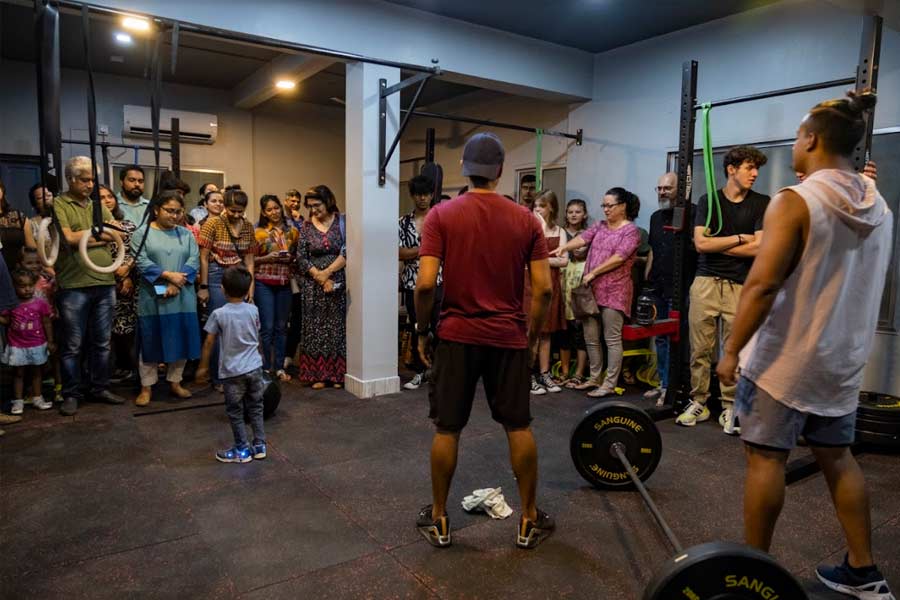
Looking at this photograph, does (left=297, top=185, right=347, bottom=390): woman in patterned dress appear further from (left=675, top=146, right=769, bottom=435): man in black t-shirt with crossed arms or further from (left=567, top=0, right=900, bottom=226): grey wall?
(left=567, top=0, right=900, bottom=226): grey wall

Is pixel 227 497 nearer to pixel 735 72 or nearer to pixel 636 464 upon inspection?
pixel 636 464

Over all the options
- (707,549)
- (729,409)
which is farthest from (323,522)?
(729,409)

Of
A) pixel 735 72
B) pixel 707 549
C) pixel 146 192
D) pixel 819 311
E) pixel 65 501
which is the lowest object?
pixel 65 501

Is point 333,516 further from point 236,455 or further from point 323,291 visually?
point 323,291

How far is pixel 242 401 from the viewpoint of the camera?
3137 mm

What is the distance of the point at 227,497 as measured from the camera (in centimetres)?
272

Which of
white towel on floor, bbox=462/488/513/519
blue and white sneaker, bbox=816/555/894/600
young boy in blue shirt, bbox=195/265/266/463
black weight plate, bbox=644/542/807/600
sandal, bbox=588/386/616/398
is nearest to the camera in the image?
black weight plate, bbox=644/542/807/600

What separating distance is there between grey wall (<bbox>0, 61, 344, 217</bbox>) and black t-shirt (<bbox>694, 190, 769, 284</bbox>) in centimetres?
571

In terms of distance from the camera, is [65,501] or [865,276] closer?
[865,276]

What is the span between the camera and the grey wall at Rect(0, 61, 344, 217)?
6426mm

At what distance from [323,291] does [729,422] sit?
282 cm

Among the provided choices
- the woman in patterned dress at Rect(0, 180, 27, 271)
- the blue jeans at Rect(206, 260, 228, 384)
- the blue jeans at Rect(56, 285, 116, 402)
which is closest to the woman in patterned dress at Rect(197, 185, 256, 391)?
the blue jeans at Rect(206, 260, 228, 384)

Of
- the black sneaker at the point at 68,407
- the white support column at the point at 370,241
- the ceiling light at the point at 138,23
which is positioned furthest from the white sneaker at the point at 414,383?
the ceiling light at the point at 138,23

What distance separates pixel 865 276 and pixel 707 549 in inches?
36.6
